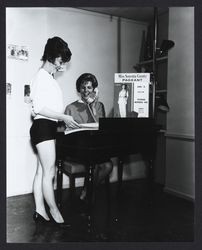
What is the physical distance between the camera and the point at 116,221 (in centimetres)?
255

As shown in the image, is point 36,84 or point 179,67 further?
point 179,67

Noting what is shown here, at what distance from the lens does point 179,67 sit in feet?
10.5

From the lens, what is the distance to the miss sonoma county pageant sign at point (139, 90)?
8.25ft

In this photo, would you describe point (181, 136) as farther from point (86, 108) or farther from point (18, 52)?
point (18, 52)

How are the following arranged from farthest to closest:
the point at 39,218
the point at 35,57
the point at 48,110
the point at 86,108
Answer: the point at 35,57, the point at 86,108, the point at 39,218, the point at 48,110

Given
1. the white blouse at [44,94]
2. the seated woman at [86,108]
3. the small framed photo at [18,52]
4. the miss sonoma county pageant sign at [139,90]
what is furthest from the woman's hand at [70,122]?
the small framed photo at [18,52]

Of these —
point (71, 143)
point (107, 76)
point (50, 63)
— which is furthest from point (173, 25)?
point (71, 143)

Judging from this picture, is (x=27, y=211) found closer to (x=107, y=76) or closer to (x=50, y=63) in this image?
(x=50, y=63)

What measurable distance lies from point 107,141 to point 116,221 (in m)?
0.80

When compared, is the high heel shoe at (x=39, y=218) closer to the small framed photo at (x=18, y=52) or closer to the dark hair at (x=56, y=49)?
the dark hair at (x=56, y=49)

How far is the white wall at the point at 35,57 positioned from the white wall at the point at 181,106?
38.4 inches

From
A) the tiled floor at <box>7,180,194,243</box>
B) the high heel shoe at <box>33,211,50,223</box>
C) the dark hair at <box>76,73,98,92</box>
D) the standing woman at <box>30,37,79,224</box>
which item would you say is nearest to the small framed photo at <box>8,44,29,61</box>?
the dark hair at <box>76,73,98,92</box>

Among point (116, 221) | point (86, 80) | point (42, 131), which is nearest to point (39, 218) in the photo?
point (116, 221)

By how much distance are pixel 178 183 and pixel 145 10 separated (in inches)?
88.9
